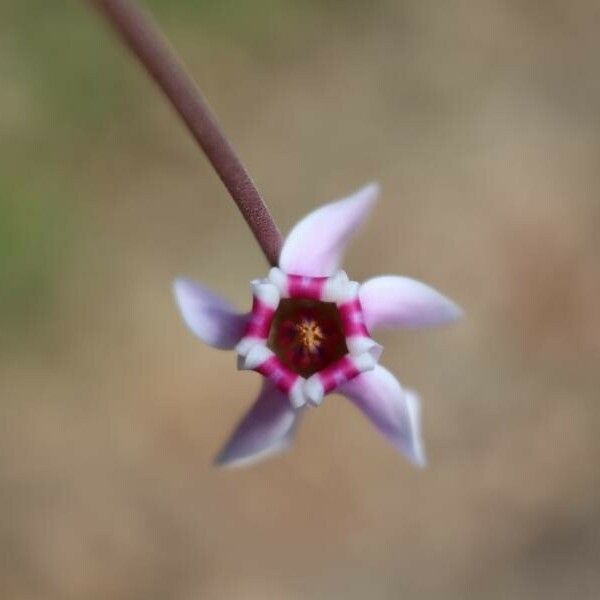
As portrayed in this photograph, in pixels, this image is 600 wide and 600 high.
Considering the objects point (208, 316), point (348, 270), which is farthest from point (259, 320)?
point (348, 270)

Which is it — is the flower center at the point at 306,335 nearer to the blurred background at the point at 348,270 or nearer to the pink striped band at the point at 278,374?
the pink striped band at the point at 278,374

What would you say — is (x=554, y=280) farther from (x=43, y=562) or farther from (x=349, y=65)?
(x=43, y=562)

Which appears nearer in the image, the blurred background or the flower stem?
the flower stem

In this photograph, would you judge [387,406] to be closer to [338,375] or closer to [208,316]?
[338,375]

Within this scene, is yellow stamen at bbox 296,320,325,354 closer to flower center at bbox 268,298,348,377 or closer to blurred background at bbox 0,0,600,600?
flower center at bbox 268,298,348,377

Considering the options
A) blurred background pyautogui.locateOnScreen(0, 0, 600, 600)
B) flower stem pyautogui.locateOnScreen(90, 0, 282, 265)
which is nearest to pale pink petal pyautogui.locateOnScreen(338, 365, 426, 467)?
flower stem pyautogui.locateOnScreen(90, 0, 282, 265)

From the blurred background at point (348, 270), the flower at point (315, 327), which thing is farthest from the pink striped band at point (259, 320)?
the blurred background at point (348, 270)

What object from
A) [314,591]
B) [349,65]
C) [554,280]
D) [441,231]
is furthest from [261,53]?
[314,591]
